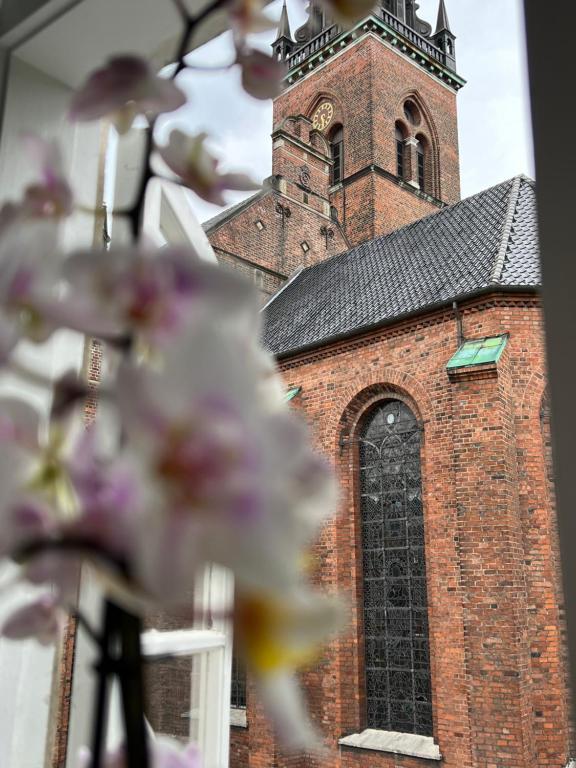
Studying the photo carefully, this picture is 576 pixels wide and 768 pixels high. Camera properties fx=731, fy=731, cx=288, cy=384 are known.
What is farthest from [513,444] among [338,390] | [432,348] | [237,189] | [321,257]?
[237,189]

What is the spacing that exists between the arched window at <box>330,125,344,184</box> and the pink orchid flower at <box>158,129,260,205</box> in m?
19.0

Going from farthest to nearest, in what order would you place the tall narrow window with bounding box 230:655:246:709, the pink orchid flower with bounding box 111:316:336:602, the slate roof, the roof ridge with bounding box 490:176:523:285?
the tall narrow window with bounding box 230:655:246:709 → the slate roof → the roof ridge with bounding box 490:176:523:285 → the pink orchid flower with bounding box 111:316:336:602

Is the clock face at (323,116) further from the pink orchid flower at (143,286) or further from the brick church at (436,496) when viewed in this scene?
the pink orchid flower at (143,286)

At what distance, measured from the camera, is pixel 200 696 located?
50.9 inches

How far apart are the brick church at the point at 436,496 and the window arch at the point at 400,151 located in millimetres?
→ 6763

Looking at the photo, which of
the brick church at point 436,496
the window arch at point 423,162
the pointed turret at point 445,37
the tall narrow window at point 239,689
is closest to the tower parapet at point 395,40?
the pointed turret at point 445,37

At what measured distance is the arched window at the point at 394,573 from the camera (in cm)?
925

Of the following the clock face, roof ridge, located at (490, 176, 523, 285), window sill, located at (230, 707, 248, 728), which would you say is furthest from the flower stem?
the clock face

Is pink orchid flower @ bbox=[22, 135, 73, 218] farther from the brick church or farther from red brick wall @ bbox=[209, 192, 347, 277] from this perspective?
red brick wall @ bbox=[209, 192, 347, 277]

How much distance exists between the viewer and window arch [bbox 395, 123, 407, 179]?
63.1 feet

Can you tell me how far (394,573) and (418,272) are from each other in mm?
4493

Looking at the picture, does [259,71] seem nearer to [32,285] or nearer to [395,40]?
[32,285]

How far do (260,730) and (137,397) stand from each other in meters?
10.7

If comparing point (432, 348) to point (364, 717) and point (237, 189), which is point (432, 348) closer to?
point (364, 717)
